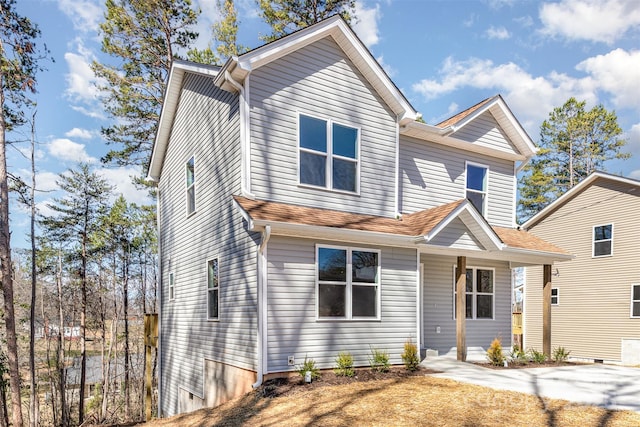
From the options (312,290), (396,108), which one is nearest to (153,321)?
(312,290)

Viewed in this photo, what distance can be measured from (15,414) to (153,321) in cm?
392

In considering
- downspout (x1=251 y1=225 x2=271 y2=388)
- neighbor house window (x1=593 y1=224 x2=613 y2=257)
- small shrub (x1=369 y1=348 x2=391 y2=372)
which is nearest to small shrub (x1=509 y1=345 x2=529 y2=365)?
small shrub (x1=369 y1=348 x2=391 y2=372)

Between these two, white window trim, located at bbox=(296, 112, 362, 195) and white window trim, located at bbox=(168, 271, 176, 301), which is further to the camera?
white window trim, located at bbox=(168, 271, 176, 301)

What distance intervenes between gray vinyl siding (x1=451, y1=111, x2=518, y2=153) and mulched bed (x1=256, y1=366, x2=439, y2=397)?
6529 millimetres

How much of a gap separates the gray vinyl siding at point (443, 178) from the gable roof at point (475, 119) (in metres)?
0.22

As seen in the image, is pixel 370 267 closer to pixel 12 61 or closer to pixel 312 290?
pixel 312 290

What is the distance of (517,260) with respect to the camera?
11117 mm

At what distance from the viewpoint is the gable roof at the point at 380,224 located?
23.8ft

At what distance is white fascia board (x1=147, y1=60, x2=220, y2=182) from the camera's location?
958 centimetres

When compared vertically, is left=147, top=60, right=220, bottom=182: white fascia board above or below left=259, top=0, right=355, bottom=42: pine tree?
below

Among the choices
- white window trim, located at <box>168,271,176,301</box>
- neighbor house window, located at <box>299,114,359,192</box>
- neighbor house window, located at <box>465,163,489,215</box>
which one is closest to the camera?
neighbor house window, located at <box>299,114,359,192</box>

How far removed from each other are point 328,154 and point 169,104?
233 inches

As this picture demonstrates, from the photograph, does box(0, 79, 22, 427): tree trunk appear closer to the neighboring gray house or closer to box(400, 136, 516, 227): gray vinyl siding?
the neighboring gray house

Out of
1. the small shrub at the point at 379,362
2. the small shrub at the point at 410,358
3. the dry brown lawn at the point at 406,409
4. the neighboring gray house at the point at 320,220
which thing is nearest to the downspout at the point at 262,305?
the neighboring gray house at the point at 320,220
